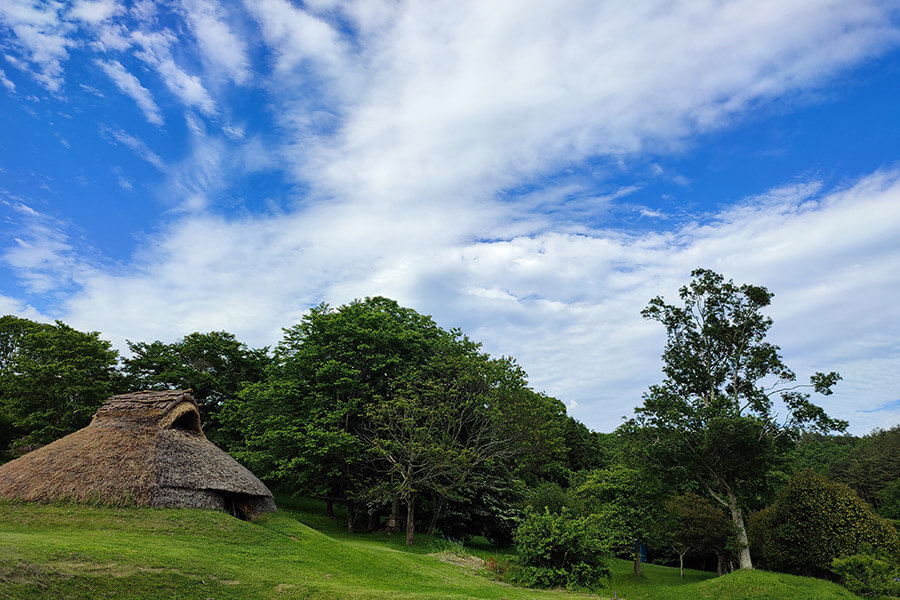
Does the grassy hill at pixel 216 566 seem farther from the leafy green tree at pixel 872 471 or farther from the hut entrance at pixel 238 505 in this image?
the leafy green tree at pixel 872 471

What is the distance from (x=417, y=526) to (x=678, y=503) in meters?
17.0

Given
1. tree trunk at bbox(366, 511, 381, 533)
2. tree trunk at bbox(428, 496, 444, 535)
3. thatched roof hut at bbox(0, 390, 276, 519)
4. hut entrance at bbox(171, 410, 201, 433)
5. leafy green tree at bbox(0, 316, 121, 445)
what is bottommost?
tree trunk at bbox(366, 511, 381, 533)

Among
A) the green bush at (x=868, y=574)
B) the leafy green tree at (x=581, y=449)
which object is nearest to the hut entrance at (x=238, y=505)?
the green bush at (x=868, y=574)

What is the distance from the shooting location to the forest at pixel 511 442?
22.7m

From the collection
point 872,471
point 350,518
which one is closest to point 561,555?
point 350,518

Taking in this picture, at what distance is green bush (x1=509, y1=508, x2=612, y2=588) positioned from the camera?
1956 cm

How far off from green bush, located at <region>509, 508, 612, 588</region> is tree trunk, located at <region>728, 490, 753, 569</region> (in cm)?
960

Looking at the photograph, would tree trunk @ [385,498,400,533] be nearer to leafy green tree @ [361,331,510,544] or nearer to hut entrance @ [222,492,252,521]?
leafy green tree @ [361,331,510,544]

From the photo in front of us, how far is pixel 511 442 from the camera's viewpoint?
2984cm

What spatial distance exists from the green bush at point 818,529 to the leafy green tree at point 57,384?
42.8 metres

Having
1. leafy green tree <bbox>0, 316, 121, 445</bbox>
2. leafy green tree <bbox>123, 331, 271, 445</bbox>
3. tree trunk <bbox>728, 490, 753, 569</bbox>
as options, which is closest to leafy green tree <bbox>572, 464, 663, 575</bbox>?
tree trunk <bbox>728, 490, 753, 569</bbox>

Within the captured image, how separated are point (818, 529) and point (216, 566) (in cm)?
2598

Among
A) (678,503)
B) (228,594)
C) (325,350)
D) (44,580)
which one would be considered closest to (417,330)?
(325,350)

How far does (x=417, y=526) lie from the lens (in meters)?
33.5
